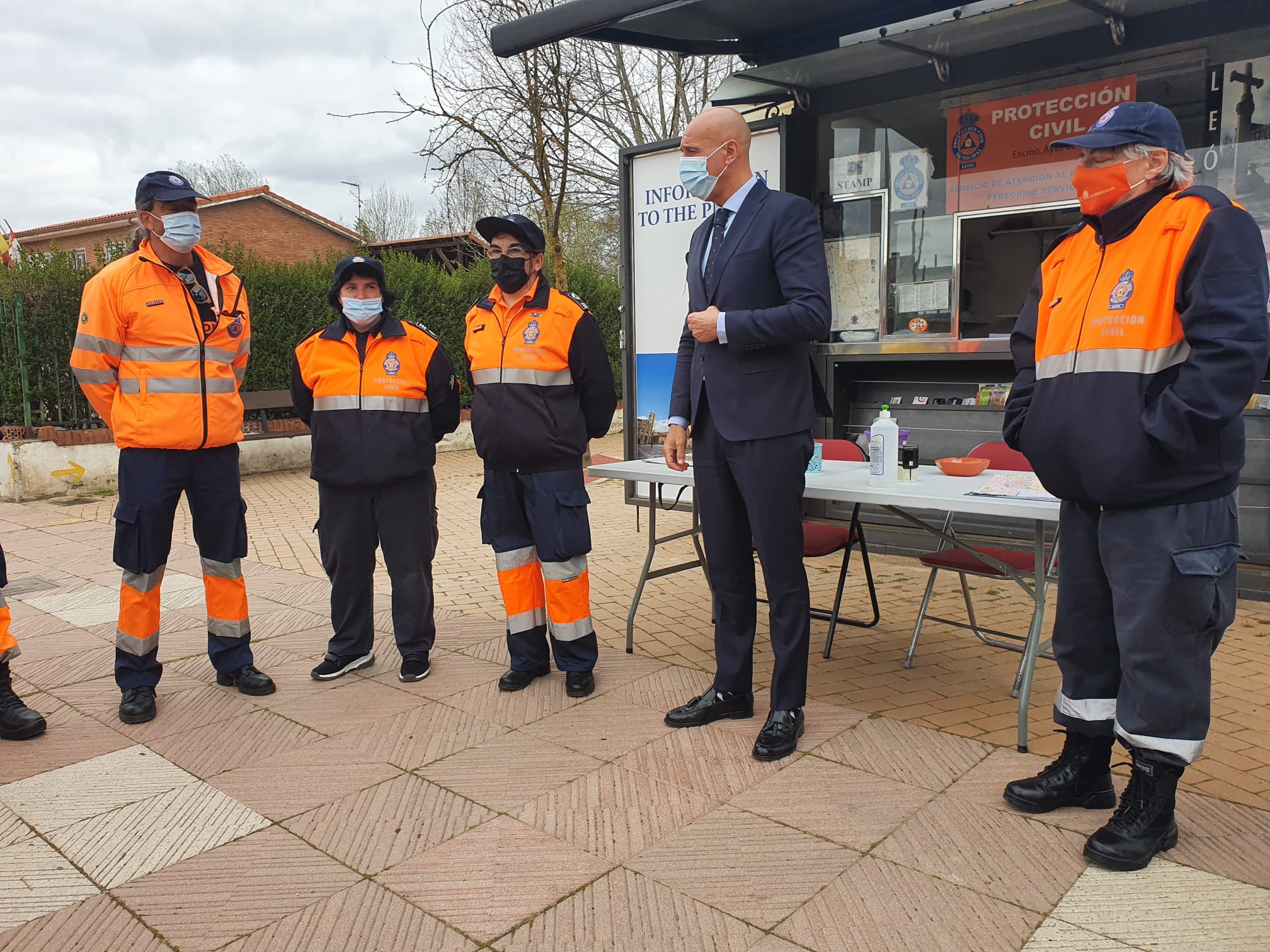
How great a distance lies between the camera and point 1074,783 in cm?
310

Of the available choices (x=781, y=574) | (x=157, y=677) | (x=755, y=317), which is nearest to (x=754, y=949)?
(x=781, y=574)

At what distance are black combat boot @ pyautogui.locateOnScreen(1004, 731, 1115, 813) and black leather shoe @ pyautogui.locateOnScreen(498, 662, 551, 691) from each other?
2.12m

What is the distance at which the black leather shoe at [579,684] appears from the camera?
427 cm

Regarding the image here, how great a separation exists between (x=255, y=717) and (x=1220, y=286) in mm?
3819

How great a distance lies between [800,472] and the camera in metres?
3.57

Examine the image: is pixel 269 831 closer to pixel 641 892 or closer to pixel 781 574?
pixel 641 892

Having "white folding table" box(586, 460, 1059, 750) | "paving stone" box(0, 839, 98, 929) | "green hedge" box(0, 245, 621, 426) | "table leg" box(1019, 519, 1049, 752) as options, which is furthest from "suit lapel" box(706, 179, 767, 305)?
"green hedge" box(0, 245, 621, 426)

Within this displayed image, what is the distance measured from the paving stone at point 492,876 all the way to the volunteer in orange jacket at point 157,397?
1866 millimetres

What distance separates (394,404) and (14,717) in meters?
1.97

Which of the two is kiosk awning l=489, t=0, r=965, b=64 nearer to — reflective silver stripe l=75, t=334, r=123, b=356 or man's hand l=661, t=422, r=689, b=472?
man's hand l=661, t=422, r=689, b=472

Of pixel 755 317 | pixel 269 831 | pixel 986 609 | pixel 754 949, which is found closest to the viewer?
pixel 754 949

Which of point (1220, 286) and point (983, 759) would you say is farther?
point (983, 759)

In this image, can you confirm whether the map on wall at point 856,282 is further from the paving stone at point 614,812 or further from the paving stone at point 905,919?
the paving stone at point 905,919

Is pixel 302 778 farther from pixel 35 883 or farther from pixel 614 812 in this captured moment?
pixel 614 812
